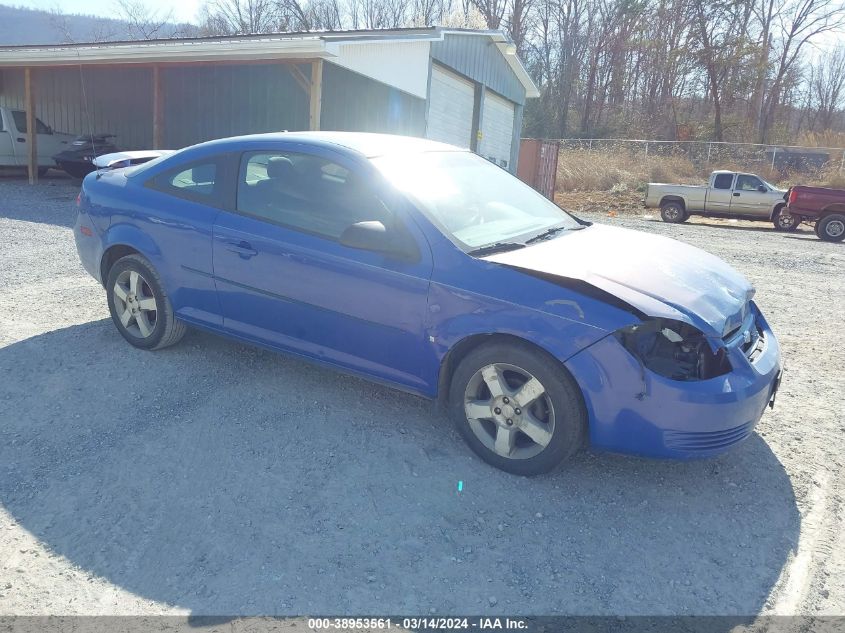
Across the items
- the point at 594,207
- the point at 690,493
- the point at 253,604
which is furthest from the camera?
the point at 594,207

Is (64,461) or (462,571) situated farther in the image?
(64,461)

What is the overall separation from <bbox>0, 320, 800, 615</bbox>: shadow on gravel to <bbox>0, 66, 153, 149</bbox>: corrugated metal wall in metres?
15.7

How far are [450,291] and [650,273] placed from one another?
1.05m

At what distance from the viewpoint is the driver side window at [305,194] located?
3789 millimetres

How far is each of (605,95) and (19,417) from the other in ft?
148

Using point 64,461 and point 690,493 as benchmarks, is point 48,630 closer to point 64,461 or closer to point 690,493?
point 64,461

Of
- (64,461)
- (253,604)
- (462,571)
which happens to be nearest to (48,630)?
(253,604)

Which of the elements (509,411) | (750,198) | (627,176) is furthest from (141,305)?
(627,176)

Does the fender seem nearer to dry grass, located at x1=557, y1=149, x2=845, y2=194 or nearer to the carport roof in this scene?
the carport roof

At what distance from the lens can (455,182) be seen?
4078 mm

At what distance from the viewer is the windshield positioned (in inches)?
144

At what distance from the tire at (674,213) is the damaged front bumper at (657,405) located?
18522 millimetres

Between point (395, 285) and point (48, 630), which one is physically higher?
point (395, 285)

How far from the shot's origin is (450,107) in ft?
57.1
